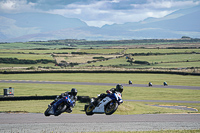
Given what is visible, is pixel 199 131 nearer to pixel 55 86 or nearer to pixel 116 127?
pixel 116 127

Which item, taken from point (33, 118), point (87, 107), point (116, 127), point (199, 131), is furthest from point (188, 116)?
point (87, 107)

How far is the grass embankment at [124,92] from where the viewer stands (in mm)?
41625

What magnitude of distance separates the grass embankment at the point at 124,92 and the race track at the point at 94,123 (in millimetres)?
4131

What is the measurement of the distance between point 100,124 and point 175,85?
1968 inches

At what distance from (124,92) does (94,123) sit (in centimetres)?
3521

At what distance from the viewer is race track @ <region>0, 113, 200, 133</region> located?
29.3 meters

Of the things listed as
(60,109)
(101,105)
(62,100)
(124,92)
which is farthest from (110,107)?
(124,92)

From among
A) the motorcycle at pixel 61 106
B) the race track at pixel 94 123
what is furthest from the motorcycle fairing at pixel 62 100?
the race track at pixel 94 123

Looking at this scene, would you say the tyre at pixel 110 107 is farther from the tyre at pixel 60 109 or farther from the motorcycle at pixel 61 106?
the tyre at pixel 60 109

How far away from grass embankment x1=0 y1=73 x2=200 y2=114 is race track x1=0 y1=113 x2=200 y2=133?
13.6ft

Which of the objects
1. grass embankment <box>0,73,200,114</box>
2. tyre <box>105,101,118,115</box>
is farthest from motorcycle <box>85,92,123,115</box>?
grass embankment <box>0,73,200,114</box>

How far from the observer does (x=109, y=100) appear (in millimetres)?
17281

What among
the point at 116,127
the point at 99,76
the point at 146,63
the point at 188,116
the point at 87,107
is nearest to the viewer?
the point at 87,107

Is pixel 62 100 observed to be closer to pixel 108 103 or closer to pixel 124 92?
pixel 108 103
